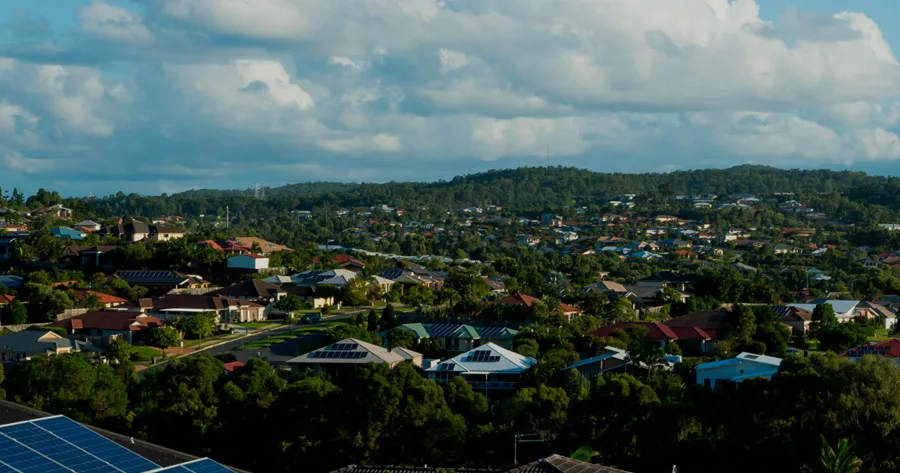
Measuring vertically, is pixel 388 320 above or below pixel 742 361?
below

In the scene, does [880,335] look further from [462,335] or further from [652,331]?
[462,335]

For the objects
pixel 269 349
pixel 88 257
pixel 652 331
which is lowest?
pixel 269 349

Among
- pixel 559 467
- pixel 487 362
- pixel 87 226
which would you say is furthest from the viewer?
pixel 87 226

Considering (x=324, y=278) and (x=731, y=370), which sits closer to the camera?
(x=731, y=370)

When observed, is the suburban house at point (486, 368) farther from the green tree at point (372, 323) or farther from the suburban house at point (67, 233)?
the suburban house at point (67, 233)

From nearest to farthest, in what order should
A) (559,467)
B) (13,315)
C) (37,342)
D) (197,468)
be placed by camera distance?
(197,468) → (559,467) → (37,342) → (13,315)

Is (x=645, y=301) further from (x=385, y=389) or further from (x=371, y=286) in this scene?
(x=385, y=389)

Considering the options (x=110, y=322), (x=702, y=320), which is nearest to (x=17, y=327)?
(x=110, y=322)

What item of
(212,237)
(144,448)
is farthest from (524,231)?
(144,448)
